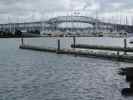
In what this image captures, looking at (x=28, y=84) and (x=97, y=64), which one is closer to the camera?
(x=28, y=84)

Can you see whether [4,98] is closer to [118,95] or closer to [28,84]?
[28,84]

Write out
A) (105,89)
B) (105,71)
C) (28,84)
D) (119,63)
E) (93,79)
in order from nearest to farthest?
(105,89)
(28,84)
(93,79)
(105,71)
(119,63)


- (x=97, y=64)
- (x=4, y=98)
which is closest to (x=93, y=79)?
(x=4, y=98)

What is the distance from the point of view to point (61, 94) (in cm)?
2808

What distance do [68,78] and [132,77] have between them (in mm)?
10169

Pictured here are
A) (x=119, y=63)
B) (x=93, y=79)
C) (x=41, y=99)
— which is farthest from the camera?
(x=119, y=63)

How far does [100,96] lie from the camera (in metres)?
27.0

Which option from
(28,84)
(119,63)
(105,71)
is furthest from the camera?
(119,63)

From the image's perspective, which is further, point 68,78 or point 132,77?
point 68,78

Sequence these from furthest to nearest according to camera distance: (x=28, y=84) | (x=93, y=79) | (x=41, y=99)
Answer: (x=93, y=79)
(x=28, y=84)
(x=41, y=99)

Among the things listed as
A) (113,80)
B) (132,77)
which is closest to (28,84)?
(113,80)

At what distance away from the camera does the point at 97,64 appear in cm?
4881

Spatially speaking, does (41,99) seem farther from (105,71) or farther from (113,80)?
(105,71)

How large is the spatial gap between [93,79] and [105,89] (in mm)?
5584
